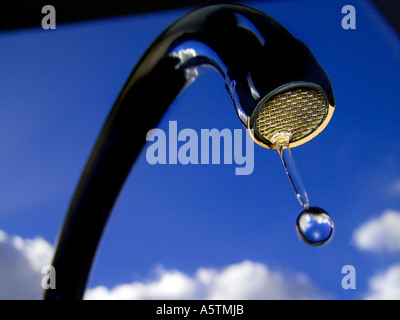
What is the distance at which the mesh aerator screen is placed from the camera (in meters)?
0.38

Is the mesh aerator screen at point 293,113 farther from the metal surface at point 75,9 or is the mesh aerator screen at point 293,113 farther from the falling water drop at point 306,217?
the metal surface at point 75,9

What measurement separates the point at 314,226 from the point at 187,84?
0.21 metres

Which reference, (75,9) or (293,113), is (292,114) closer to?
(293,113)

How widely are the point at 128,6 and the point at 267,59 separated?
4.41 feet

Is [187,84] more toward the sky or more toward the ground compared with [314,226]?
more toward the sky

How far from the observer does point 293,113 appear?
1.32ft

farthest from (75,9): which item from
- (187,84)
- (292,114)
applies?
(292,114)

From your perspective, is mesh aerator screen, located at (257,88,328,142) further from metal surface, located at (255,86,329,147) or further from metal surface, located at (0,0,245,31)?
metal surface, located at (0,0,245,31)

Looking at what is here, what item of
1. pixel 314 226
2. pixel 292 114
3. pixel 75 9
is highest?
pixel 75 9

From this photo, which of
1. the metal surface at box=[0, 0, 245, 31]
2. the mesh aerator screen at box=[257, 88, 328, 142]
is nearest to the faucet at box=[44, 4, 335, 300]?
the mesh aerator screen at box=[257, 88, 328, 142]

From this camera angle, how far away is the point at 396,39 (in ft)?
5.34

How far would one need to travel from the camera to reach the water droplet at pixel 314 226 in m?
0.39

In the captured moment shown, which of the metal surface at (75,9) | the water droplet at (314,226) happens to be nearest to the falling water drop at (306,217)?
the water droplet at (314,226)
